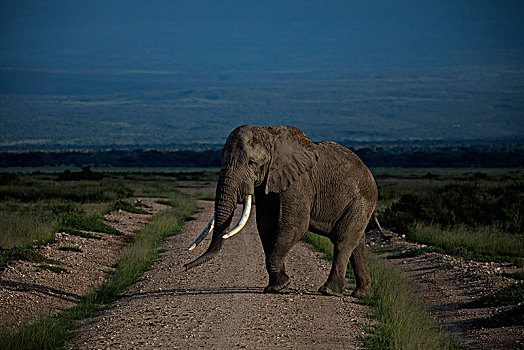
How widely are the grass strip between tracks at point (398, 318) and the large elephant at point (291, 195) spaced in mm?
571

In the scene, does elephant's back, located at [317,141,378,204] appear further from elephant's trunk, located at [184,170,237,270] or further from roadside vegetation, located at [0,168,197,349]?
roadside vegetation, located at [0,168,197,349]

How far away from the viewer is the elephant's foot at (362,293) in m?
12.3

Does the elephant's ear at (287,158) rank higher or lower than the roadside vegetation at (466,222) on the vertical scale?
higher

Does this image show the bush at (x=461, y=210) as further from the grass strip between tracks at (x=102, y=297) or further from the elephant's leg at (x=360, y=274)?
the elephant's leg at (x=360, y=274)

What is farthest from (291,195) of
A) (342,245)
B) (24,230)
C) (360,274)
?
Answer: (24,230)

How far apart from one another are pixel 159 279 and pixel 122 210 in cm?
1206

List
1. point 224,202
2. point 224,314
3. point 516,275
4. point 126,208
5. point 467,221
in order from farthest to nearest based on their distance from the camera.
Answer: point 126,208
point 467,221
point 516,275
point 224,202
point 224,314

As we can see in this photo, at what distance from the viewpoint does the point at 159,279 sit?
44.0ft

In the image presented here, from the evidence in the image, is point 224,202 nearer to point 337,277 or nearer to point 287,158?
point 287,158

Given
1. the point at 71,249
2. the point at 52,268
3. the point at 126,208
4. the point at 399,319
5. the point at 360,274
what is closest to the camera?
the point at 399,319

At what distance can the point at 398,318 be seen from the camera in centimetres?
1054

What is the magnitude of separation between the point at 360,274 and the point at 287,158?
2440 mm

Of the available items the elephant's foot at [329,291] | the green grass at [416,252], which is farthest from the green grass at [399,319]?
the green grass at [416,252]

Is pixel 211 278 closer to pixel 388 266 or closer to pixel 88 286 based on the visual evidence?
pixel 88 286
